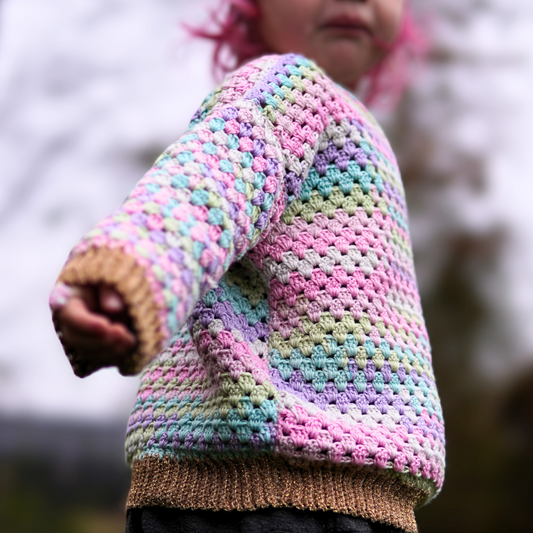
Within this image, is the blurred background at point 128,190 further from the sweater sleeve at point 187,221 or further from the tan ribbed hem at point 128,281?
the tan ribbed hem at point 128,281

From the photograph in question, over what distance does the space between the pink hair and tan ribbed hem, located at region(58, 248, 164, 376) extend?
1.89 feet

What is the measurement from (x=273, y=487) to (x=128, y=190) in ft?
5.26

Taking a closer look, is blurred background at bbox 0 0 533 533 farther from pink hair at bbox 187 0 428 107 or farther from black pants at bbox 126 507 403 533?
black pants at bbox 126 507 403 533

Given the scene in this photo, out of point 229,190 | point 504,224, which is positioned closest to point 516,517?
point 504,224

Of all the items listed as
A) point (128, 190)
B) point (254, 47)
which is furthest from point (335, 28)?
point (128, 190)

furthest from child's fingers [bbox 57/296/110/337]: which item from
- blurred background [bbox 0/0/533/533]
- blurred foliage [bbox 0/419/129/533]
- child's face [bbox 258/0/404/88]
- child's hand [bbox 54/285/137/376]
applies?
blurred foliage [bbox 0/419/129/533]

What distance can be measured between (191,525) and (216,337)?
15 cm

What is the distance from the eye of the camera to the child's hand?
332mm

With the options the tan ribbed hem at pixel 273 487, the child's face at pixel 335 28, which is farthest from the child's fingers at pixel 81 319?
the child's face at pixel 335 28

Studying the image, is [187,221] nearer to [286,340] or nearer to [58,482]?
[286,340]

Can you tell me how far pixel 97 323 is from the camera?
33 centimetres

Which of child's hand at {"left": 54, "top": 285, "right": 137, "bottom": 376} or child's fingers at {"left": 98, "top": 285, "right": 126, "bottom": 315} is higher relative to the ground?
child's fingers at {"left": 98, "top": 285, "right": 126, "bottom": 315}

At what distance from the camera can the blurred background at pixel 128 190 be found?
5.98 feet

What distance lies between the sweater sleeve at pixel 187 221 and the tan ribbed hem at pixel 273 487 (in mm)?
155
